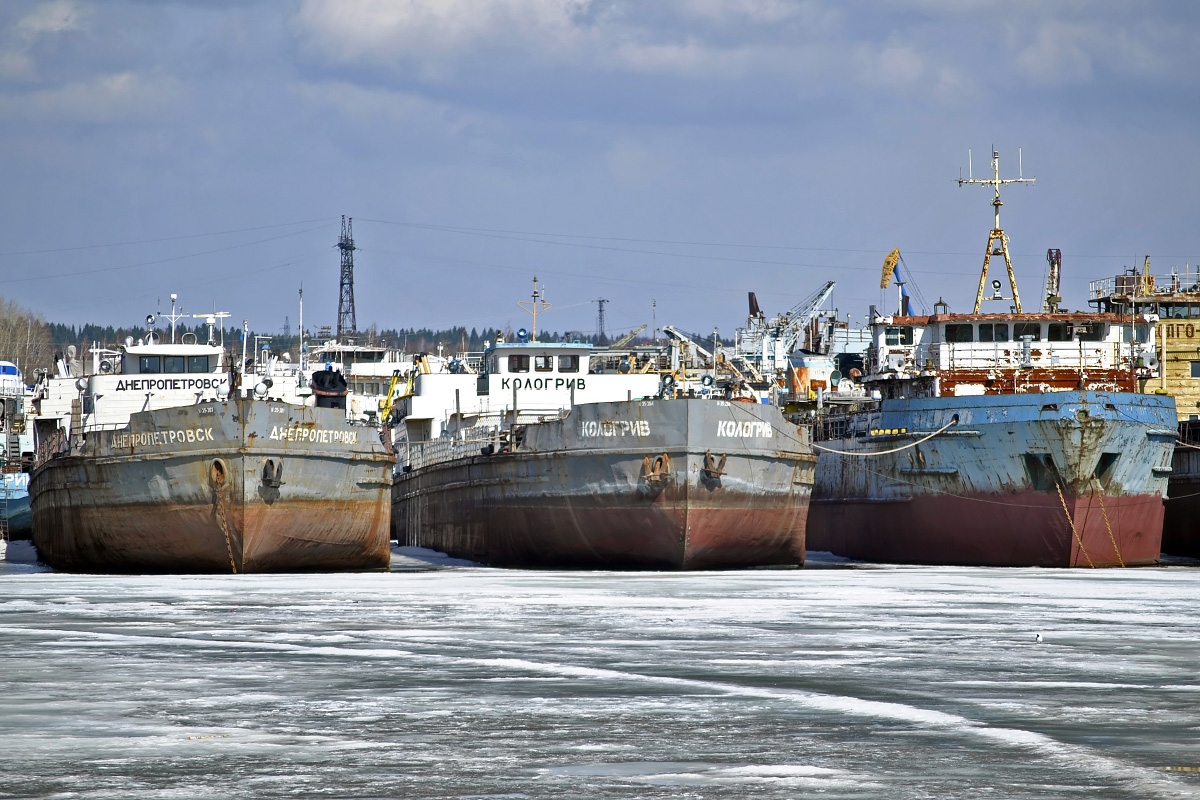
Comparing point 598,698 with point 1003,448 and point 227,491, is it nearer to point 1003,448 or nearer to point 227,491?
point 227,491

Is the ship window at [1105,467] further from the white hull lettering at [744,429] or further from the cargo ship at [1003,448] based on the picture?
the white hull lettering at [744,429]

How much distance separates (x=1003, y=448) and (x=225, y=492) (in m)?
16.8

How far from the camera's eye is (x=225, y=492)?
86.8 ft

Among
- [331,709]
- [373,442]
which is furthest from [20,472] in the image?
[331,709]

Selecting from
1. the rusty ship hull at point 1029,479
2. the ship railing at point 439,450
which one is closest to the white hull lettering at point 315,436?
the ship railing at point 439,450

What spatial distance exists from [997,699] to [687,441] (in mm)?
17450

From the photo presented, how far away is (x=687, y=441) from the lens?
2783 centimetres

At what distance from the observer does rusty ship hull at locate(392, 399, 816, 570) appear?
27.8 metres

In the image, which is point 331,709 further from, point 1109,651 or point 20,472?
point 20,472

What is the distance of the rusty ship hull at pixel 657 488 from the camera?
27812 millimetres

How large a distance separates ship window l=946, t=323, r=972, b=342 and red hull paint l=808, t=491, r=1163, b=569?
204 inches

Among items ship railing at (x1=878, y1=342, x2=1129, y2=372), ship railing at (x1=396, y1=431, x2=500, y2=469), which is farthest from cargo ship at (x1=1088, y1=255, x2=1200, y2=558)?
ship railing at (x1=396, y1=431, x2=500, y2=469)

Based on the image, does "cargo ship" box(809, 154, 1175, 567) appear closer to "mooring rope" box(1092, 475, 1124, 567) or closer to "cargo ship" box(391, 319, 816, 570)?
"mooring rope" box(1092, 475, 1124, 567)

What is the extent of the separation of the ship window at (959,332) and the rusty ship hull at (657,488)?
852 centimetres
